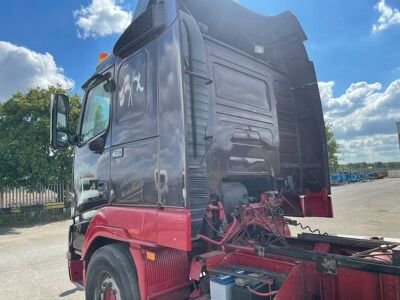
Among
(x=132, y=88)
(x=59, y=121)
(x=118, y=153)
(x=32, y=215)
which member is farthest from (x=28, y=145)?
(x=132, y=88)

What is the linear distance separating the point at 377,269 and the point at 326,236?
4.04 ft

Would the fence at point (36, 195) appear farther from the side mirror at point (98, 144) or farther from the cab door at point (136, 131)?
the cab door at point (136, 131)

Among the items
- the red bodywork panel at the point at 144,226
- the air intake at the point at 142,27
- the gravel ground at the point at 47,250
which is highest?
the air intake at the point at 142,27

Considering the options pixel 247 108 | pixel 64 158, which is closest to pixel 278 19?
pixel 247 108

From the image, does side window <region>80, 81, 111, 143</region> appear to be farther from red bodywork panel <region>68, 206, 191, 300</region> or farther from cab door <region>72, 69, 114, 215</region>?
red bodywork panel <region>68, 206, 191, 300</region>

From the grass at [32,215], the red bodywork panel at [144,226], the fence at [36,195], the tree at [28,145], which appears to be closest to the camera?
the red bodywork panel at [144,226]

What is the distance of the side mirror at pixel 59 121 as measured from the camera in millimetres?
4043

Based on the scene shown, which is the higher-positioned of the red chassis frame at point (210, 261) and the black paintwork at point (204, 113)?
the black paintwork at point (204, 113)

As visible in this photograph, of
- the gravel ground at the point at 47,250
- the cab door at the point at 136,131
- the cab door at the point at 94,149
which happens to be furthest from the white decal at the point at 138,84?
the gravel ground at the point at 47,250

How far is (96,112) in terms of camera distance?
3.99 metres

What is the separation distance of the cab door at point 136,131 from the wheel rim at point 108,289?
74cm

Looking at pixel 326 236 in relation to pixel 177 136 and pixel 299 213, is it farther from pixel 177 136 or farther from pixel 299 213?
pixel 177 136

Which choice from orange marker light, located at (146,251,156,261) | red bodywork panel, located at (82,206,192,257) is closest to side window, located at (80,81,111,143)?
red bodywork panel, located at (82,206,192,257)

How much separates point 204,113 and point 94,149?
1589mm
